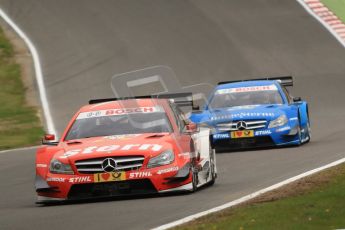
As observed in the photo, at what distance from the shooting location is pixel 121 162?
12.8m

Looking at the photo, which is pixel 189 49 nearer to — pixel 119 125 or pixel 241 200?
pixel 119 125

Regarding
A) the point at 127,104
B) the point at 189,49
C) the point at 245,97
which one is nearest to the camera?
the point at 127,104

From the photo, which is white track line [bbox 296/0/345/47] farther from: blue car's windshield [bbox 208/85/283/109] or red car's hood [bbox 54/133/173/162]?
red car's hood [bbox 54/133/173/162]

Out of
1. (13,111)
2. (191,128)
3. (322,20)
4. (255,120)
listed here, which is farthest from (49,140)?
(322,20)

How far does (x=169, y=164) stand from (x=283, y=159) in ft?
15.7

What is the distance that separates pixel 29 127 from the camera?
24.3 metres

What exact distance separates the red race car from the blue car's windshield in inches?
282

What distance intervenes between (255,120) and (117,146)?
7.27 meters

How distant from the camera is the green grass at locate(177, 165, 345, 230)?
9305 mm

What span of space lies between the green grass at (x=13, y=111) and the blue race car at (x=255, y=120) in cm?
427

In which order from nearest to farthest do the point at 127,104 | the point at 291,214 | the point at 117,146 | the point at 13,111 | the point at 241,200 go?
1. the point at 291,214
2. the point at 241,200
3. the point at 117,146
4. the point at 127,104
5. the point at 13,111

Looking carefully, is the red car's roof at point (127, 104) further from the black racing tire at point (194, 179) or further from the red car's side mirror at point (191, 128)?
the black racing tire at point (194, 179)

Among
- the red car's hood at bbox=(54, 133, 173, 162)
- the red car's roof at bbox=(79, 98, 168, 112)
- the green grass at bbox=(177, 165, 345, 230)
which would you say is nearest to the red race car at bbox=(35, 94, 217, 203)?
the red car's hood at bbox=(54, 133, 173, 162)

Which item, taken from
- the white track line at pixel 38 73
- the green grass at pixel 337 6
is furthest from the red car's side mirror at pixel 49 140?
the green grass at pixel 337 6
